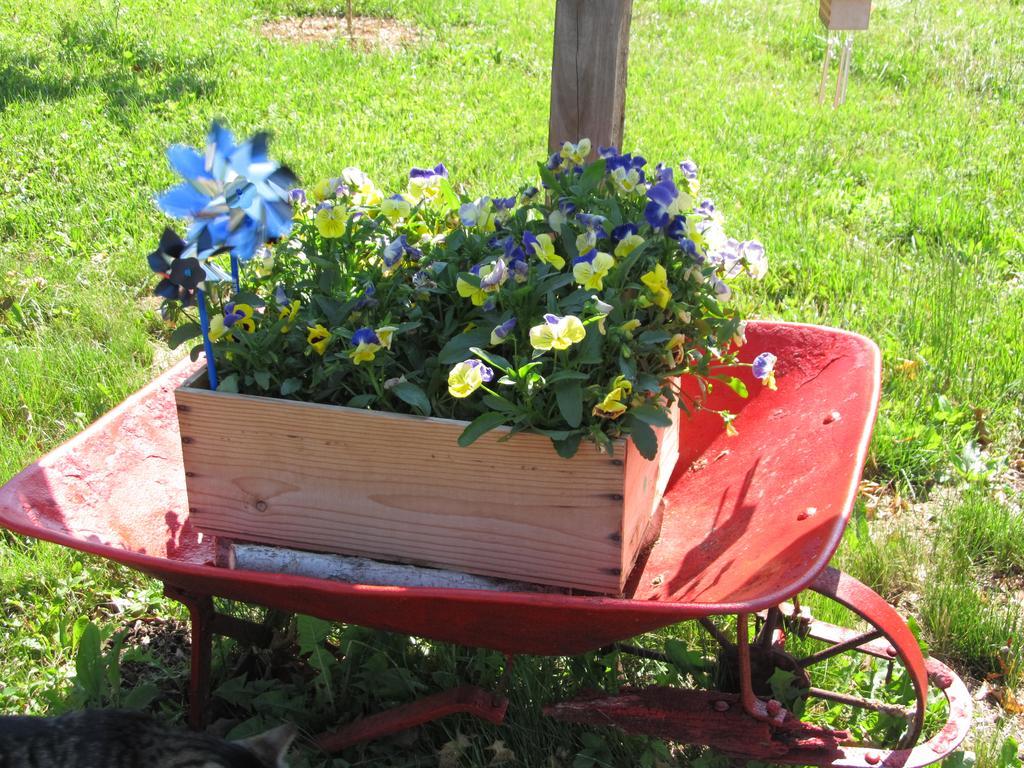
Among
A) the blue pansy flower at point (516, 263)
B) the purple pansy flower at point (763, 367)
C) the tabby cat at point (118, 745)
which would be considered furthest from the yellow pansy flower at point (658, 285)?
the tabby cat at point (118, 745)

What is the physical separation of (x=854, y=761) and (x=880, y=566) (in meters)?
0.96

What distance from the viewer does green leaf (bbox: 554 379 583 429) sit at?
1.77 m

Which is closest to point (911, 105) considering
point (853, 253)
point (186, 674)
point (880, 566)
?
point (853, 253)

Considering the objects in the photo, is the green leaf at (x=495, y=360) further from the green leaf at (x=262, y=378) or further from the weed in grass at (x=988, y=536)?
the weed in grass at (x=988, y=536)

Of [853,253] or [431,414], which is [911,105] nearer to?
[853,253]

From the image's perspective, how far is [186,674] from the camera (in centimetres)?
269

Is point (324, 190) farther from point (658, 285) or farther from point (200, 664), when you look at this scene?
point (200, 664)

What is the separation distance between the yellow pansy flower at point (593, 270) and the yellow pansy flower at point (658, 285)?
0.09 metres

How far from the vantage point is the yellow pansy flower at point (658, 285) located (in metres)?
1.93

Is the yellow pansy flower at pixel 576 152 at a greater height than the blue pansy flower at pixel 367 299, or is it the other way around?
the yellow pansy flower at pixel 576 152

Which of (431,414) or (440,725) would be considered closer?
(431,414)

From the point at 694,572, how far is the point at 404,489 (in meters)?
0.61

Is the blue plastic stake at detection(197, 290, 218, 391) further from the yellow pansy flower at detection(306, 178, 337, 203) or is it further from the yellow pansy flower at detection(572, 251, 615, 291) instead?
the yellow pansy flower at detection(572, 251, 615, 291)

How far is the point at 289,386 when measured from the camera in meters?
1.92
